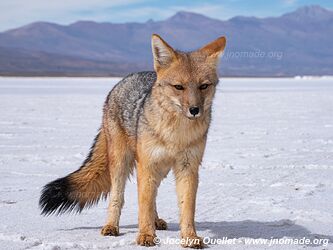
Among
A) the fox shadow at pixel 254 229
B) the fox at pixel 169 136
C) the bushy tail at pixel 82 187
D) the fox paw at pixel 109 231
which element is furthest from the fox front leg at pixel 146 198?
the bushy tail at pixel 82 187

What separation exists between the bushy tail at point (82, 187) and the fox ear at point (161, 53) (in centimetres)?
122

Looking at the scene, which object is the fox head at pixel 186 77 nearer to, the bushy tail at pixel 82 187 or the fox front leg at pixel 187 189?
the fox front leg at pixel 187 189

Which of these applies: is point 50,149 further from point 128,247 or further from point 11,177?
point 128,247

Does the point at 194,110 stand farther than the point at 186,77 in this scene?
No

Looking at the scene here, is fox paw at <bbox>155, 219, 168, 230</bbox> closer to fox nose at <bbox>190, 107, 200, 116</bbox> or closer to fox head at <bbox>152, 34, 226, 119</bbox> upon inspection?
fox head at <bbox>152, 34, 226, 119</bbox>

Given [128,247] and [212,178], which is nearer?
[128,247]

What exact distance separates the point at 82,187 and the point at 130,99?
3.27 feet

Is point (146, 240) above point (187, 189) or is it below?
below

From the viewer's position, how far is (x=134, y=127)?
18.4 ft

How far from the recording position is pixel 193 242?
5.07 m

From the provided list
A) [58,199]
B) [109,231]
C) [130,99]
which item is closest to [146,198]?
[109,231]

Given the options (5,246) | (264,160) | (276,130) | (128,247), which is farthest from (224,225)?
(276,130)

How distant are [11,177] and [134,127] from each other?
11.6 ft

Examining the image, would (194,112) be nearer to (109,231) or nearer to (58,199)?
(109,231)
